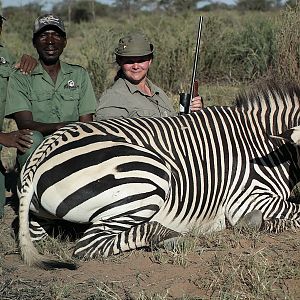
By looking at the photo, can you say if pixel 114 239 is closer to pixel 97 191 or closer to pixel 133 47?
pixel 97 191

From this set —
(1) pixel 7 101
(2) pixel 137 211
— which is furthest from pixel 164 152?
(1) pixel 7 101

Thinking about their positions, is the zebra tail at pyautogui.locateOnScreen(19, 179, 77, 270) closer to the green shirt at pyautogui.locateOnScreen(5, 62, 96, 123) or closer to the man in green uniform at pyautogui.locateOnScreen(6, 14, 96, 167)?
the man in green uniform at pyautogui.locateOnScreen(6, 14, 96, 167)

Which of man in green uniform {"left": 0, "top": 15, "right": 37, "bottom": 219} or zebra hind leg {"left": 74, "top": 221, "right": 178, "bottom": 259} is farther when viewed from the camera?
man in green uniform {"left": 0, "top": 15, "right": 37, "bottom": 219}

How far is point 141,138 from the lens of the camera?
4176mm

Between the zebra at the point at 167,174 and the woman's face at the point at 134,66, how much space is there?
0.98 m

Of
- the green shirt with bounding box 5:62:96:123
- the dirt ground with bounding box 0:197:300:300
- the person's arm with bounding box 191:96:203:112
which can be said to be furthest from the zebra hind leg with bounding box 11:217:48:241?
the person's arm with bounding box 191:96:203:112

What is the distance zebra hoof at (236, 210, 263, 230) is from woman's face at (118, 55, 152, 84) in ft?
5.73

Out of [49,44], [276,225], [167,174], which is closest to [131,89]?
[49,44]

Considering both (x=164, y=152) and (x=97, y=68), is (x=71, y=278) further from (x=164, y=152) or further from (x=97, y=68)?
(x=97, y=68)

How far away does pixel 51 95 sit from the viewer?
5242 millimetres

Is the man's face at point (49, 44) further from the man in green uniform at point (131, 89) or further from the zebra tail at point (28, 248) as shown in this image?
the zebra tail at point (28, 248)

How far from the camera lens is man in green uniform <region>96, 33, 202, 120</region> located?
519 cm

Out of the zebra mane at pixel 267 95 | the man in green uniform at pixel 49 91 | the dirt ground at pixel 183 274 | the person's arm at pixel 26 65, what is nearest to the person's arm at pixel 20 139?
the man in green uniform at pixel 49 91

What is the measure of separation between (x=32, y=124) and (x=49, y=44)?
0.76 m
